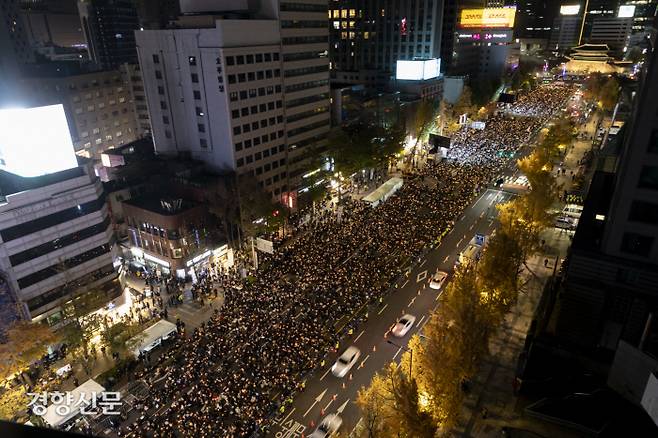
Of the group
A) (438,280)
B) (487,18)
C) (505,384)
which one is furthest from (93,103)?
(487,18)

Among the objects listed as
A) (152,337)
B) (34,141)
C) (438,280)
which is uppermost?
(34,141)

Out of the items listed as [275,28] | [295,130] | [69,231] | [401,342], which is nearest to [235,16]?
[275,28]

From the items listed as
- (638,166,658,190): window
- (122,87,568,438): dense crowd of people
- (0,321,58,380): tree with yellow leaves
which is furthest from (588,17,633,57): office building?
(0,321,58,380): tree with yellow leaves

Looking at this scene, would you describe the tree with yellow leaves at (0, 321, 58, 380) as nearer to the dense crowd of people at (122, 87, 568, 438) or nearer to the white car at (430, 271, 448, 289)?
the dense crowd of people at (122, 87, 568, 438)

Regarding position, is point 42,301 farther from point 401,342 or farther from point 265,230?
point 401,342

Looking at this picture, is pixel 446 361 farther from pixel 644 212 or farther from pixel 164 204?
pixel 164 204

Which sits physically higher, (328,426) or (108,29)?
(108,29)
